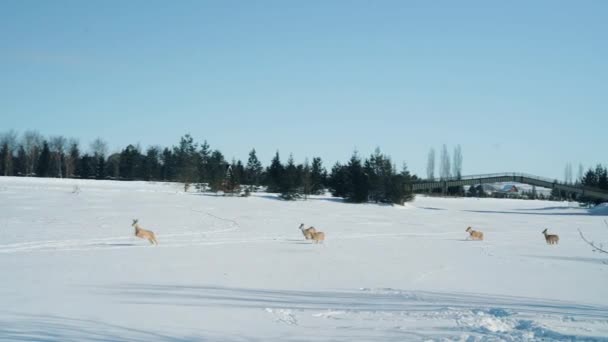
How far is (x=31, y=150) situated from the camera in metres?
90.7

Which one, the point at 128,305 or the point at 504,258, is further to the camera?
the point at 504,258

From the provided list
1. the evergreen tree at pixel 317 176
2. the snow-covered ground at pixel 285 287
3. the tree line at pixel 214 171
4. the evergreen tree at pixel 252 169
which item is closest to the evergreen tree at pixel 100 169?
the tree line at pixel 214 171

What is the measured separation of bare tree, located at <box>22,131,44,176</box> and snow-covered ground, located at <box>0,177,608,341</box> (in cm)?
7152

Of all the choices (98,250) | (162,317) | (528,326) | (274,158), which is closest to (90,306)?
(162,317)

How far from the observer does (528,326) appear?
659cm

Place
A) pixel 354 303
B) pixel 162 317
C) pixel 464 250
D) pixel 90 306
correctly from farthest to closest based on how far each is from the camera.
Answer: pixel 464 250 → pixel 354 303 → pixel 90 306 → pixel 162 317

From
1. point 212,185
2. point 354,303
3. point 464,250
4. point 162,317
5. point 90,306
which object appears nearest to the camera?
point 162,317

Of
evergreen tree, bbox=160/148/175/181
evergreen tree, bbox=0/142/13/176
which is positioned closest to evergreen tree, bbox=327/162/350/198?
evergreen tree, bbox=160/148/175/181

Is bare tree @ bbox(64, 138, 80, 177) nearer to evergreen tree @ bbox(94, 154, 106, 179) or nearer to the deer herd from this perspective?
evergreen tree @ bbox(94, 154, 106, 179)

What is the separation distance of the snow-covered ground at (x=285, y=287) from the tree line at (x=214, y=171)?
26845 millimetres

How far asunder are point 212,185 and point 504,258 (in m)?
37.9

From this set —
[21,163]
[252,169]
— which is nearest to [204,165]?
[252,169]

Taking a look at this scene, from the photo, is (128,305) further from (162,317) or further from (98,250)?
(98,250)

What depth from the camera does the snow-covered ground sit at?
6633mm
